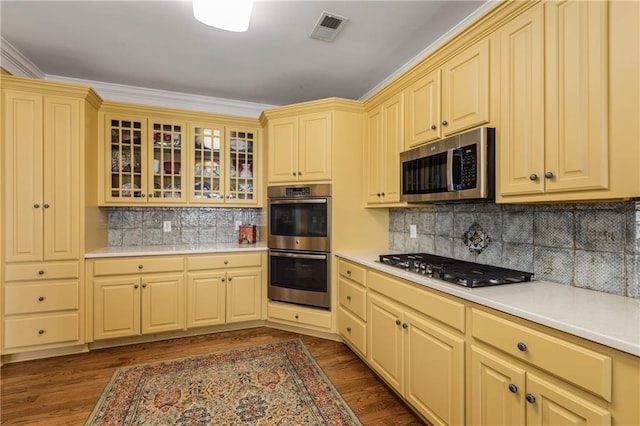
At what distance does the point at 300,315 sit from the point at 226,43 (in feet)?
8.41

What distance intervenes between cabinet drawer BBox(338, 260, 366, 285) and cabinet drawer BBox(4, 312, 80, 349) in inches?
94.4

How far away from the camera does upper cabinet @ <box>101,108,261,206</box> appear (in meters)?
3.18

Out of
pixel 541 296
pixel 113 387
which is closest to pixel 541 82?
pixel 541 296

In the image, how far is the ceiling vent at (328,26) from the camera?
2188 millimetres

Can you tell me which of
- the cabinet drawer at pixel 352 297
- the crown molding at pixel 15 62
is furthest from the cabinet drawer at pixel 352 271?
the crown molding at pixel 15 62

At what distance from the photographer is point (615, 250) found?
1420 mm

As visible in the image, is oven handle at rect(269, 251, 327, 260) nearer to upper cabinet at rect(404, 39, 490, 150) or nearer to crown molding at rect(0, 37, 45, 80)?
upper cabinet at rect(404, 39, 490, 150)

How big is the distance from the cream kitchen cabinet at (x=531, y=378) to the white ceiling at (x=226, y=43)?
6.77ft

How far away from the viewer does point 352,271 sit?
266cm

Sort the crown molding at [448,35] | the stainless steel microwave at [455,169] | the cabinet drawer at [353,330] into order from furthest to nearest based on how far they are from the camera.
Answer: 1. the cabinet drawer at [353,330]
2. the crown molding at [448,35]
3. the stainless steel microwave at [455,169]

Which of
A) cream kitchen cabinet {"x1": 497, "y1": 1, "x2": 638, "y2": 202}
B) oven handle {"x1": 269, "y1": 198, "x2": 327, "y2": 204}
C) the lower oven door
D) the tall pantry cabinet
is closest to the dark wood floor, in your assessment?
the tall pantry cabinet

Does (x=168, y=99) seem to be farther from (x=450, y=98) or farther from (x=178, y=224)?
(x=450, y=98)

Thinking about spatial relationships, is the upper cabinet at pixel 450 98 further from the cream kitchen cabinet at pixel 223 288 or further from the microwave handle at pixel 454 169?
the cream kitchen cabinet at pixel 223 288

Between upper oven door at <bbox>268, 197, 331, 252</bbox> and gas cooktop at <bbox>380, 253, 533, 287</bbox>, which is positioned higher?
upper oven door at <bbox>268, 197, 331, 252</bbox>
